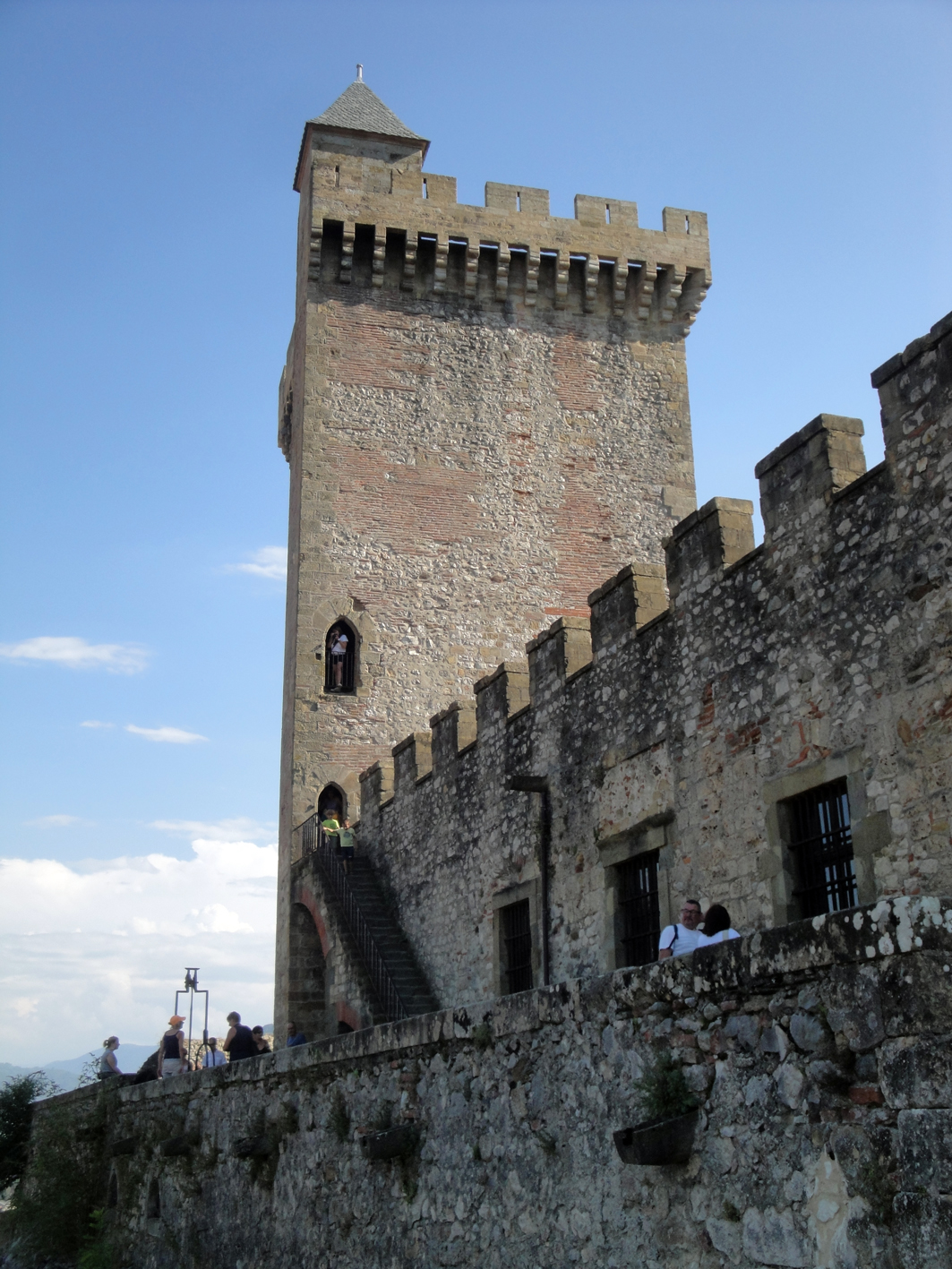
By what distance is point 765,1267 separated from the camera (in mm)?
3898

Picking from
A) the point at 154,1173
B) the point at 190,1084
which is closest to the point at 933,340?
the point at 190,1084

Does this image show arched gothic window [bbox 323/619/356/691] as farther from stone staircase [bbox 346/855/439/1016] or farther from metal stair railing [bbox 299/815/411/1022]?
stone staircase [bbox 346/855/439/1016]

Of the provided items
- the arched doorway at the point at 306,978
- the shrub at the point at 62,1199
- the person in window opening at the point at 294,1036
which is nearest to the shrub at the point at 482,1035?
the shrub at the point at 62,1199

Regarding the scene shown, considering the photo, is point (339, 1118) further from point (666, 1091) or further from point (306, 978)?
point (306, 978)

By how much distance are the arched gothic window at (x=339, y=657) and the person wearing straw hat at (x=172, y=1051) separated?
18.1ft

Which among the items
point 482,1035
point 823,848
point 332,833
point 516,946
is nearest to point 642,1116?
point 482,1035

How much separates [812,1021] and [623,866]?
271 inches

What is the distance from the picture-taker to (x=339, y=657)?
1883 cm

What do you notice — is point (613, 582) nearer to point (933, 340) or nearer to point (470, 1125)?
point (933, 340)

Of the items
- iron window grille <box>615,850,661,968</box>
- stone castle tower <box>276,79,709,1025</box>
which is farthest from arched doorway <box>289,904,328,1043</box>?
iron window grille <box>615,850,661,968</box>

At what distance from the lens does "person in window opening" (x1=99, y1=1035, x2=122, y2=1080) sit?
15.1 metres

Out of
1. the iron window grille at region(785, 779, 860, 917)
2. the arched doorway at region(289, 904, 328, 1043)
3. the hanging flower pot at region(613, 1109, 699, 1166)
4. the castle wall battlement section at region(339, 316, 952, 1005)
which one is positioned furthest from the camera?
the arched doorway at region(289, 904, 328, 1043)

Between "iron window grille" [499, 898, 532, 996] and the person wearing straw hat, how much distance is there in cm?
383

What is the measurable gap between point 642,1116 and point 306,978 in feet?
44.7
